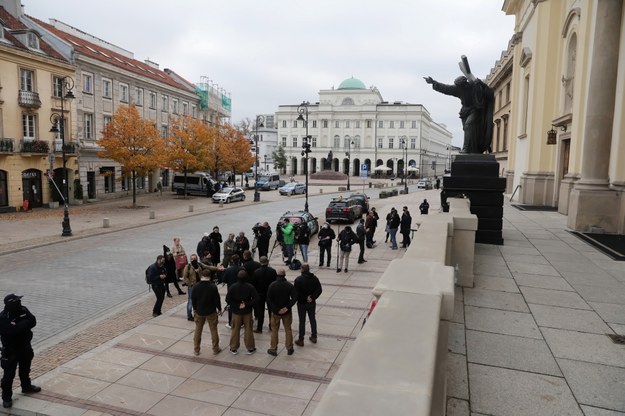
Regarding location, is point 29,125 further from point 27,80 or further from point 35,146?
point 27,80

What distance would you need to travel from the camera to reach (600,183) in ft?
47.3

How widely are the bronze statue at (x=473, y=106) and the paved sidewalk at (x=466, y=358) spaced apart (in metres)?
2.95

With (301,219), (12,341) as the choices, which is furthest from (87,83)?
(12,341)

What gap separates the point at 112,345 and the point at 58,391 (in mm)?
1807

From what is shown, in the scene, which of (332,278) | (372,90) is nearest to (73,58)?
(332,278)

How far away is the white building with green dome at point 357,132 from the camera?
115 m

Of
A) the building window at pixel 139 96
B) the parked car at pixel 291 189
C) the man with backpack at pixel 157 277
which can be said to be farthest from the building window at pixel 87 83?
the man with backpack at pixel 157 277

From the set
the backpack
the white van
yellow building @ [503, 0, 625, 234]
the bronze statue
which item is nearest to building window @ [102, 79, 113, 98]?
the white van

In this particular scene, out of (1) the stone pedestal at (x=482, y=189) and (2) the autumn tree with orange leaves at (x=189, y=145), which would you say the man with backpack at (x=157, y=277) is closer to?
(1) the stone pedestal at (x=482, y=189)

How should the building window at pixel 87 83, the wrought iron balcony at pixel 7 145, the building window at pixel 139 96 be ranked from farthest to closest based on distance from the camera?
the building window at pixel 139 96 → the building window at pixel 87 83 → the wrought iron balcony at pixel 7 145

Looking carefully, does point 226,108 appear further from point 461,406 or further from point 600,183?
point 461,406

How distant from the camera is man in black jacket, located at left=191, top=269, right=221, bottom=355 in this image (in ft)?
27.4

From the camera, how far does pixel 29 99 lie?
102ft

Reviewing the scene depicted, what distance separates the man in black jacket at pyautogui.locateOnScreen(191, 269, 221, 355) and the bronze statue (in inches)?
307
